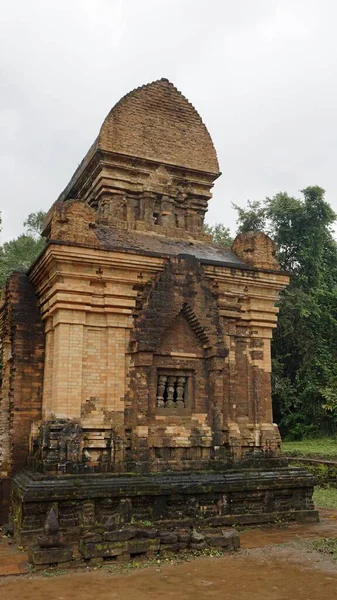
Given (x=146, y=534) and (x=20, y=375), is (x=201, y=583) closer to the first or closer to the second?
(x=146, y=534)

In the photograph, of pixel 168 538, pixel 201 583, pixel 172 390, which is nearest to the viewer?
pixel 201 583

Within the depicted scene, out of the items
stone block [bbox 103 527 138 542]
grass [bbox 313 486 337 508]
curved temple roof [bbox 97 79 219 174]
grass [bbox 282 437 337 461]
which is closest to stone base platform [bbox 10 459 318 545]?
stone block [bbox 103 527 138 542]

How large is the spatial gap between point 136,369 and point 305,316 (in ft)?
55.7

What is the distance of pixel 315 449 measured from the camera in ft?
66.8

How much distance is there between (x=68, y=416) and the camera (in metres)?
9.53

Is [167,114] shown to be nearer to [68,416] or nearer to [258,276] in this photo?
[258,276]

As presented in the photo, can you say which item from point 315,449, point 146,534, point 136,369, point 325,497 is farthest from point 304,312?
point 146,534

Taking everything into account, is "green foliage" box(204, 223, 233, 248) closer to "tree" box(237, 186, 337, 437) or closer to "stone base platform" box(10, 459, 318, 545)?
"tree" box(237, 186, 337, 437)

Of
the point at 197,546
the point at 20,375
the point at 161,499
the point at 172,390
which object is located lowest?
the point at 197,546

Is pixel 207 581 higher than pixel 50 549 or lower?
lower

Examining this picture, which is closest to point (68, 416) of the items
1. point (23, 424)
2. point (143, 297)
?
point (23, 424)

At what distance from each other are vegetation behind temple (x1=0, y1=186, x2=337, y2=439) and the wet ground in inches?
651

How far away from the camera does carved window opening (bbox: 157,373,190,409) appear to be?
10523 millimetres

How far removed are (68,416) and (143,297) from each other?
2639 mm
